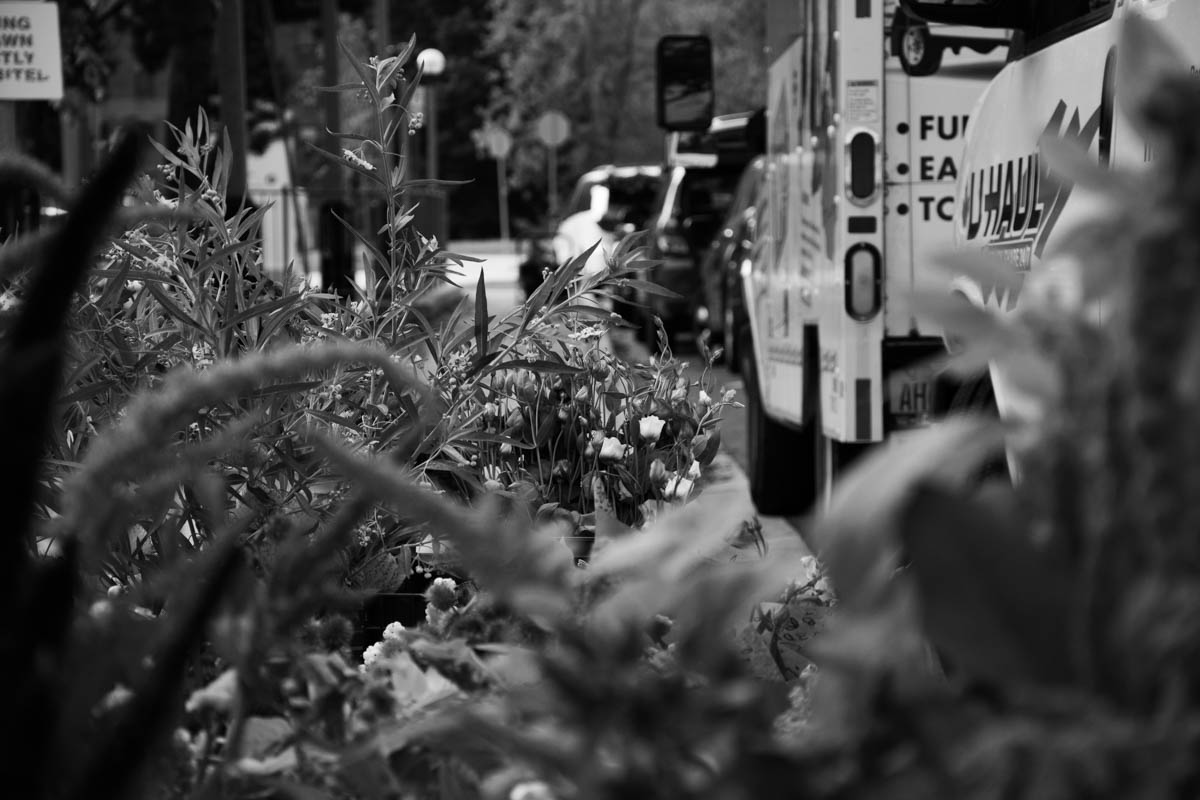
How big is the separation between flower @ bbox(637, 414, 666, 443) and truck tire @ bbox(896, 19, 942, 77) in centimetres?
364

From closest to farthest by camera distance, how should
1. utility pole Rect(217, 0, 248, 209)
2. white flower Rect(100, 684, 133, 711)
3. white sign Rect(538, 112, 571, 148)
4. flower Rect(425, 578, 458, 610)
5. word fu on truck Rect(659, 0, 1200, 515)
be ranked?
white flower Rect(100, 684, 133, 711), flower Rect(425, 578, 458, 610), word fu on truck Rect(659, 0, 1200, 515), utility pole Rect(217, 0, 248, 209), white sign Rect(538, 112, 571, 148)

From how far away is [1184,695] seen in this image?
67 centimetres

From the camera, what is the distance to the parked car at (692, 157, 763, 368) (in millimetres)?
11087

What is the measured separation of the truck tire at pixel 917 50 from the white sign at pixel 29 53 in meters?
5.74

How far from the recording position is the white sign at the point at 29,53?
32.6 ft

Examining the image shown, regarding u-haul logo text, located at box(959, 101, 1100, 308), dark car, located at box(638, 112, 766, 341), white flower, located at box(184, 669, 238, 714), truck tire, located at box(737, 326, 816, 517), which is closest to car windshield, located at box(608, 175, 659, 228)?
dark car, located at box(638, 112, 766, 341)

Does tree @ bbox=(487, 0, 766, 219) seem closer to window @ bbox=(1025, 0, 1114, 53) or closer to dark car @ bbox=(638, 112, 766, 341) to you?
dark car @ bbox=(638, 112, 766, 341)

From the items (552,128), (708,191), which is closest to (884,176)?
(708,191)

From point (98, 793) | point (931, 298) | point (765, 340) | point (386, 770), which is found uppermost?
point (931, 298)

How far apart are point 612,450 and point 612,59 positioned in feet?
120

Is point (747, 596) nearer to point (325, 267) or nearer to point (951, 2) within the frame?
point (951, 2)

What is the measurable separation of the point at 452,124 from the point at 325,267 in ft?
199

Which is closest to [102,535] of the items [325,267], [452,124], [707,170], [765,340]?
[765,340]

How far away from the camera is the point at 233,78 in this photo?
11.9 meters
